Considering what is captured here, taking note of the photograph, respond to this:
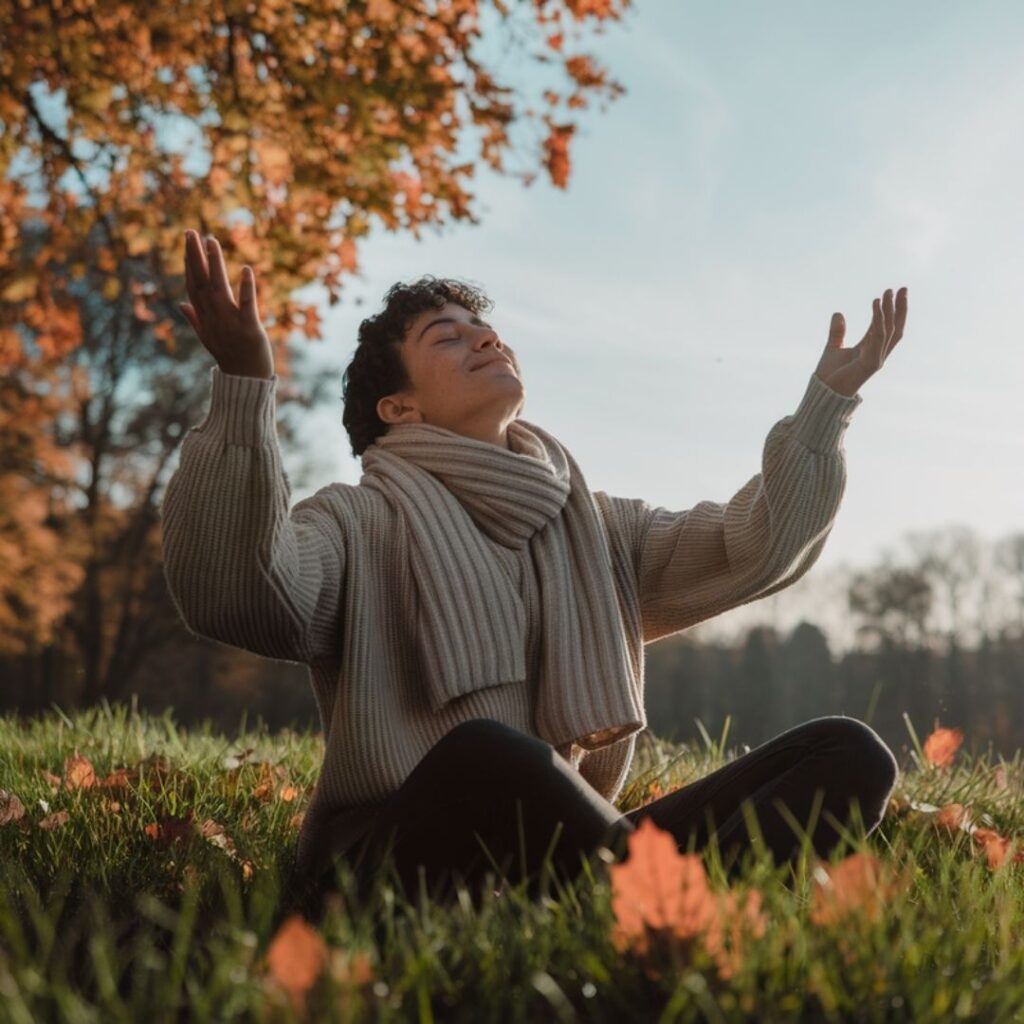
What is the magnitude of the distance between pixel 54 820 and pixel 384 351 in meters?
1.32

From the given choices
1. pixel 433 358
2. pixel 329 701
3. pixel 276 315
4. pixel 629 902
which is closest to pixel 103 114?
pixel 276 315

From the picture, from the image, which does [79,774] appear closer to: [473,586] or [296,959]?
[473,586]

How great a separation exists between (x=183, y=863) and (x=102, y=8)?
451cm

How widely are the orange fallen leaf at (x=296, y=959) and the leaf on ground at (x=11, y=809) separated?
189cm

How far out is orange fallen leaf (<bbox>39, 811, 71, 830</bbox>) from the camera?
2756 mm

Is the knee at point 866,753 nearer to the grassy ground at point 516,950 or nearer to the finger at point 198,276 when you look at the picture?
the grassy ground at point 516,950

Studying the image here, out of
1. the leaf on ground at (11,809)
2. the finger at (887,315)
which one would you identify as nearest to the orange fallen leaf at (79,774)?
the leaf on ground at (11,809)

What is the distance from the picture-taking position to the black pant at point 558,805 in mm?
2012

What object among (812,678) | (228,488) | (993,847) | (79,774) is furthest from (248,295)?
(812,678)

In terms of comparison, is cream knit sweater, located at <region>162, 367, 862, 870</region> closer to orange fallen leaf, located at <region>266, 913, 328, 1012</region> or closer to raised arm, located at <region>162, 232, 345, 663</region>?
raised arm, located at <region>162, 232, 345, 663</region>

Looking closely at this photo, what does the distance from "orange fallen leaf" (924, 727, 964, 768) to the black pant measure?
162 centimetres

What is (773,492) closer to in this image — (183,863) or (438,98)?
(183,863)

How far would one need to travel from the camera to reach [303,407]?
19.6 metres

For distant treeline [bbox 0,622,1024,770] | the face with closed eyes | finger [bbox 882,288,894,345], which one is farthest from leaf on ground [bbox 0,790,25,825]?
distant treeline [bbox 0,622,1024,770]
